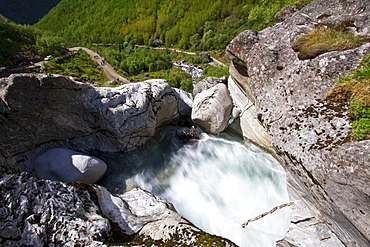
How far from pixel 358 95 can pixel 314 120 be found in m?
1.07

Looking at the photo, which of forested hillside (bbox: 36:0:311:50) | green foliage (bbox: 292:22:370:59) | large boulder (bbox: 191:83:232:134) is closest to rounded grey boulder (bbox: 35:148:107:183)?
large boulder (bbox: 191:83:232:134)

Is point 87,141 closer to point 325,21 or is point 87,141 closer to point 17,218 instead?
point 17,218

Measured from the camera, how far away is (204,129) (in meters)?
9.81

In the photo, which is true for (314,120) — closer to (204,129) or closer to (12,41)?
(204,129)

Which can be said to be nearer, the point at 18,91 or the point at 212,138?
the point at 18,91

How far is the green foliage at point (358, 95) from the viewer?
4077mm

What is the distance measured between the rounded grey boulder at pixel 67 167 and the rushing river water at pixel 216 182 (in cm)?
68

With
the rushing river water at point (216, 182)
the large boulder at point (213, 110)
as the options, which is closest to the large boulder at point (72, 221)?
the rushing river water at point (216, 182)

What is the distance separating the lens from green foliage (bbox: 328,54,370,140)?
408cm

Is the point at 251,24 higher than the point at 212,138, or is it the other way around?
the point at 251,24

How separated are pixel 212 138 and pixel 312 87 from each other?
4.94m

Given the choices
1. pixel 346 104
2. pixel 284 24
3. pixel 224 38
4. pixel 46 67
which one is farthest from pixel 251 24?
pixel 346 104

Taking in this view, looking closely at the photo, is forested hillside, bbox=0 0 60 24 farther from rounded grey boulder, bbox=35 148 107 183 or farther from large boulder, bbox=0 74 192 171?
rounded grey boulder, bbox=35 148 107 183

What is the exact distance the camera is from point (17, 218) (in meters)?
2.95
